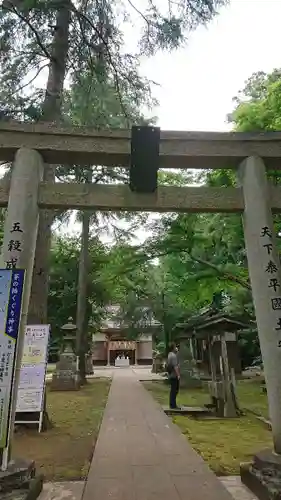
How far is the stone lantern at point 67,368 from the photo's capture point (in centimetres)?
1383

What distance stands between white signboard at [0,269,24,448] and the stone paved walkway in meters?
1.11

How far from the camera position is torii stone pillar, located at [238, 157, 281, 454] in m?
Answer: 3.97

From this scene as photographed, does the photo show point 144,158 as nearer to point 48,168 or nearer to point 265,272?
point 265,272

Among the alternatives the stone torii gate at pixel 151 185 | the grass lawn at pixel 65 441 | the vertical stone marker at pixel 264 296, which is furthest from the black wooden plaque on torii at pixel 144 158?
the grass lawn at pixel 65 441

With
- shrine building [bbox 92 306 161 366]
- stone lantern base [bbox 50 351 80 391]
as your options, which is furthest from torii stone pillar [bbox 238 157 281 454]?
shrine building [bbox 92 306 161 366]

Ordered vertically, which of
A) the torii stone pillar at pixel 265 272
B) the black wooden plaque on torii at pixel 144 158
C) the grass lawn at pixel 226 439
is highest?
the black wooden plaque on torii at pixel 144 158

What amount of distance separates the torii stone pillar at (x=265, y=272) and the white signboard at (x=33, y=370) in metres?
4.43

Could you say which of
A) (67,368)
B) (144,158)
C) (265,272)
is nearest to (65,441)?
(265,272)

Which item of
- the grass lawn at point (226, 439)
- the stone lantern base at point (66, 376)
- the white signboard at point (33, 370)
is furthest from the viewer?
the stone lantern base at point (66, 376)

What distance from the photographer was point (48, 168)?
7664 millimetres

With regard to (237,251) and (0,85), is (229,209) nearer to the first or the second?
(0,85)

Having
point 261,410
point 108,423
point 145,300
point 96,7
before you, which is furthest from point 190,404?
point 145,300

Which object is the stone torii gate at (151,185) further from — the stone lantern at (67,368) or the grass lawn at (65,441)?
the stone lantern at (67,368)

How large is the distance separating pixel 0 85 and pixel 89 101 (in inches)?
73.9
